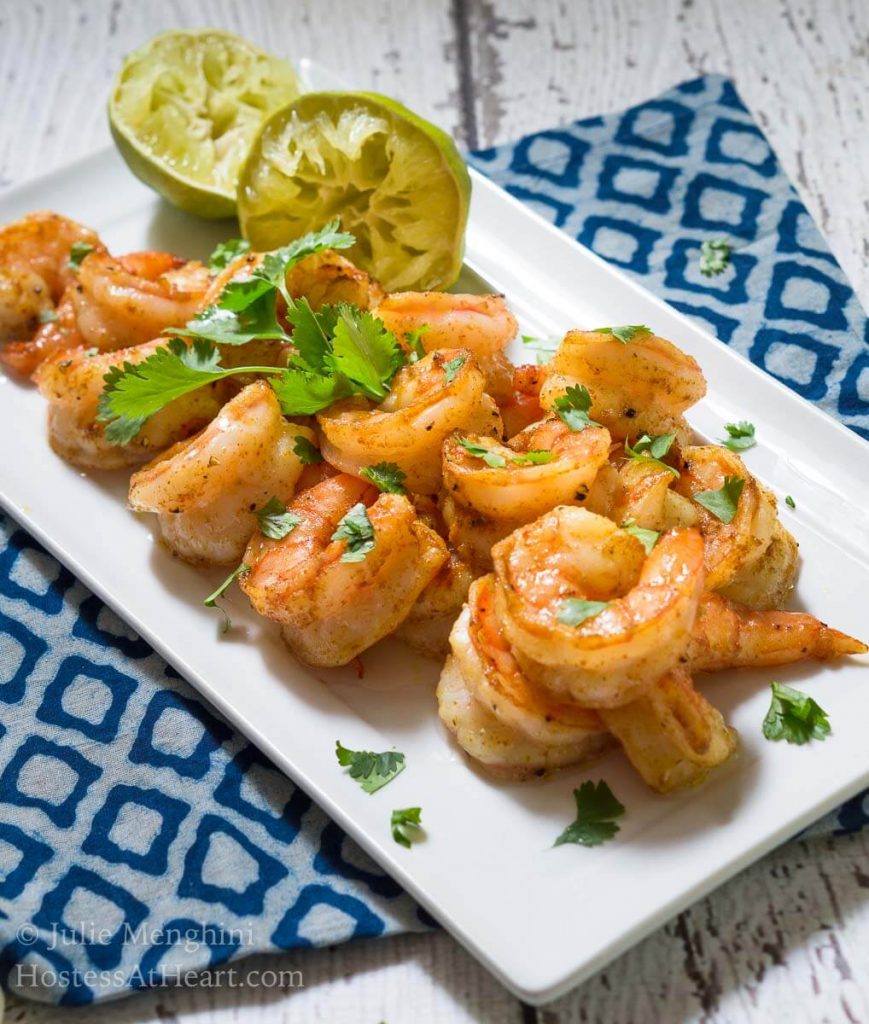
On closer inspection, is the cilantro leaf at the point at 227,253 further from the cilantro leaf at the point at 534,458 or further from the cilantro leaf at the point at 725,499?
the cilantro leaf at the point at 725,499

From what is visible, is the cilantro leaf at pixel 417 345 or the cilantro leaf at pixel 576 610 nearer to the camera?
the cilantro leaf at pixel 576 610

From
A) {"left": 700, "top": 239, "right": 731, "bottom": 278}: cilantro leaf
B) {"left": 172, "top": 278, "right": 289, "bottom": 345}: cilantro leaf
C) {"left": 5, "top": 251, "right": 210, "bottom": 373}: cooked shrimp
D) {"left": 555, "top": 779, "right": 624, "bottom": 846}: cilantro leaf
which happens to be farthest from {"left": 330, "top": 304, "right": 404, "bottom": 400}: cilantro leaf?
{"left": 700, "top": 239, "right": 731, "bottom": 278}: cilantro leaf

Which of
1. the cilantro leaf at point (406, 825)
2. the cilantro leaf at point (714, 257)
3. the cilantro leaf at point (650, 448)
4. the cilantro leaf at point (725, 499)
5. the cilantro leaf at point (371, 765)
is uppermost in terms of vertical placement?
the cilantro leaf at point (725, 499)

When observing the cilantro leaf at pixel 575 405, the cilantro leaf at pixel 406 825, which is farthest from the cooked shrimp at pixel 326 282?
the cilantro leaf at pixel 406 825

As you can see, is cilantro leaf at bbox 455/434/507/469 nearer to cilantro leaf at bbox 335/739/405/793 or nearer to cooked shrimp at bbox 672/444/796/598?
cooked shrimp at bbox 672/444/796/598

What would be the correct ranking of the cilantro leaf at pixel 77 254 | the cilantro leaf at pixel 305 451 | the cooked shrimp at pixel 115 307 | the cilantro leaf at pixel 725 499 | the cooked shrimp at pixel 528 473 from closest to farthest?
the cooked shrimp at pixel 528 473 < the cilantro leaf at pixel 725 499 < the cilantro leaf at pixel 305 451 < the cooked shrimp at pixel 115 307 < the cilantro leaf at pixel 77 254

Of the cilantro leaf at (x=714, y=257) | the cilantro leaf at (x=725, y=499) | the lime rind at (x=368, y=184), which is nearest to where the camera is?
the cilantro leaf at (x=725, y=499)
